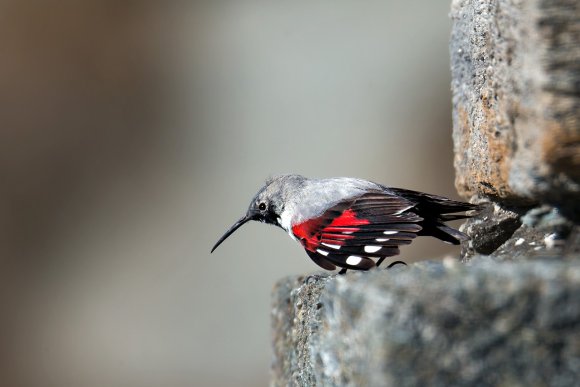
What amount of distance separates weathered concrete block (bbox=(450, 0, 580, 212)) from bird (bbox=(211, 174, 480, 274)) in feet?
1.21

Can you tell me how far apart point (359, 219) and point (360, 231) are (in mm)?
73

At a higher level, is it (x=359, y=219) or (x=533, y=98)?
(x=533, y=98)

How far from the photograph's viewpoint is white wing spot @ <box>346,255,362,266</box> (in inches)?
112

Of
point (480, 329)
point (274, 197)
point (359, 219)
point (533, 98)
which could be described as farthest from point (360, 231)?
point (480, 329)

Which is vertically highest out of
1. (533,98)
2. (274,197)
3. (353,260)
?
(533,98)

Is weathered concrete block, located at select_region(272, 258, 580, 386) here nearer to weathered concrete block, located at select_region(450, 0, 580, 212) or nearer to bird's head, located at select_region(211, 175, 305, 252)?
weathered concrete block, located at select_region(450, 0, 580, 212)

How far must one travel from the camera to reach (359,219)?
10.0 ft

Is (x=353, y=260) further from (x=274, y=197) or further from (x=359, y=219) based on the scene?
(x=274, y=197)

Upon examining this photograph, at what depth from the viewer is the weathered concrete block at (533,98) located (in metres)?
2.03

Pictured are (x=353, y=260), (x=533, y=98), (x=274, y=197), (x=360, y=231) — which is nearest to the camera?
(x=533, y=98)

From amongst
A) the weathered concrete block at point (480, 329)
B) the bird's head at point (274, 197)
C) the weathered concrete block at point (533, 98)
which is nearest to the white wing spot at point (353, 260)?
the weathered concrete block at point (533, 98)

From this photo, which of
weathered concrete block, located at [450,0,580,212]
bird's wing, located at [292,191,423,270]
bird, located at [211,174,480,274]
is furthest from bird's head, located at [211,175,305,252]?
weathered concrete block, located at [450,0,580,212]

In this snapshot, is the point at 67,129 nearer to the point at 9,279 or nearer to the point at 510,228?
the point at 9,279

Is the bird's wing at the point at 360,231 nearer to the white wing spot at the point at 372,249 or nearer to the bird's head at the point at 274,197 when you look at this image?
the white wing spot at the point at 372,249
